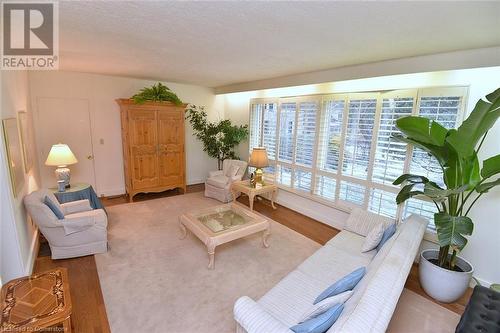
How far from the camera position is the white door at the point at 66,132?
14.7 ft

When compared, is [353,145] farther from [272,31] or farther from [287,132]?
[272,31]

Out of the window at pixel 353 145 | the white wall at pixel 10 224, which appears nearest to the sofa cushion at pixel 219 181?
the window at pixel 353 145

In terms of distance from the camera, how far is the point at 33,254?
9.48ft

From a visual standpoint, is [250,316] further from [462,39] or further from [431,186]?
[462,39]

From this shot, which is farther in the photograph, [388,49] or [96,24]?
[388,49]

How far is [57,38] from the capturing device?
2.52m

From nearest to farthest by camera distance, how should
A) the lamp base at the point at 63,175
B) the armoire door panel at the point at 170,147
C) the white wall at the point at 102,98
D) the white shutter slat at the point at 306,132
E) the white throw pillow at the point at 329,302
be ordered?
1. the white throw pillow at the point at 329,302
2. the lamp base at the point at 63,175
3. the white shutter slat at the point at 306,132
4. the white wall at the point at 102,98
5. the armoire door panel at the point at 170,147

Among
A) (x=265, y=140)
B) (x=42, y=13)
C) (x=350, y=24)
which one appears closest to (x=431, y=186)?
(x=350, y=24)

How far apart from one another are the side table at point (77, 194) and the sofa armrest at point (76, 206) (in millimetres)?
156

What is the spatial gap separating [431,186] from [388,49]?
5.05ft

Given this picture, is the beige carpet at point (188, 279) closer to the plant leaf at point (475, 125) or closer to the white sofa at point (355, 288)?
the white sofa at point (355, 288)

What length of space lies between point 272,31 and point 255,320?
2.31 metres

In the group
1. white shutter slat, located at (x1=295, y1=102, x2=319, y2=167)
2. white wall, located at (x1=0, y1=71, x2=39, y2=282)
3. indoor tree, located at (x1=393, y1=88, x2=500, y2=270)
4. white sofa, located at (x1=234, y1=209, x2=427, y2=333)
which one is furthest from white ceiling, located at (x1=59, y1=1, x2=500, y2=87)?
white sofa, located at (x1=234, y1=209, x2=427, y2=333)

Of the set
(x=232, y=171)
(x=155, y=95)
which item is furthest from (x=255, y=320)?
(x=155, y=95)
